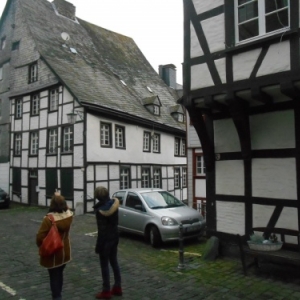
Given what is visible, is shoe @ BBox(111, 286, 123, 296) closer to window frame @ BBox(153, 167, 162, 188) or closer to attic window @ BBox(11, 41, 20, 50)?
window frame @ BBox(153, 167, 162, 188)

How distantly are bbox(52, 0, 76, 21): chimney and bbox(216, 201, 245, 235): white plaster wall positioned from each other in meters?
23.8

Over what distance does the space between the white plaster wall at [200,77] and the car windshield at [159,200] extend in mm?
4229

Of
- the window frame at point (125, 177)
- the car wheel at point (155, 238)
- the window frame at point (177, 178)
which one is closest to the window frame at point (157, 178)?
the window frame at point (177, 178)

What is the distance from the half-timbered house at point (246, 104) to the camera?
22.1 ft

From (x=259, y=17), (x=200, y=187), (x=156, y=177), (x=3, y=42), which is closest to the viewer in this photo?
(x=259, y=17)

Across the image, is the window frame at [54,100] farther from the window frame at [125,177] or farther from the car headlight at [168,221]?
the car headlight at [168,221]

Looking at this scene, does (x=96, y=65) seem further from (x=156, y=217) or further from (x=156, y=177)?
(x=156, y=217)

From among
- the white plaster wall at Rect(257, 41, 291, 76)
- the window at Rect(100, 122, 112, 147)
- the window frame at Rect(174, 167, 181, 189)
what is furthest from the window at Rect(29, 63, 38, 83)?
the white plaster wall at Rect(257, 41, 291, 76)

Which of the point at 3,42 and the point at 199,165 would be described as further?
the point at 3,42

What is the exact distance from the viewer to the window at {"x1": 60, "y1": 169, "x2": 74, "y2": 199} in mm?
19641

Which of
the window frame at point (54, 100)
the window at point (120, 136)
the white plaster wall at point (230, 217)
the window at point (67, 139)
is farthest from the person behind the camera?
the window at point (120, 136)

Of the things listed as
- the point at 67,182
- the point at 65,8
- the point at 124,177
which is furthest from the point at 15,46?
the point at 124,177

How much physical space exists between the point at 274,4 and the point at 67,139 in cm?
1528

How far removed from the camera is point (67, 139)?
802 inches
